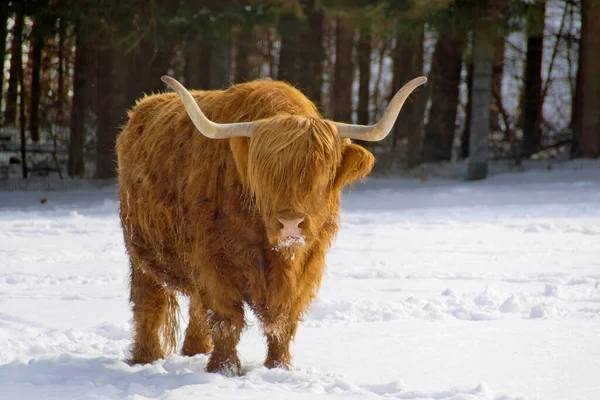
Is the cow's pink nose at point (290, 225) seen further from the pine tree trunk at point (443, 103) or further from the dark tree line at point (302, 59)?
the pine tree trunk at point (443, 103)

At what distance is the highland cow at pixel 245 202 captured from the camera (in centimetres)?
393

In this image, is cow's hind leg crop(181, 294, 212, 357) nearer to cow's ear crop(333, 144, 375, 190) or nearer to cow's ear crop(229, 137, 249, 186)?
cow's ear crop(229, 137, 249, 186)

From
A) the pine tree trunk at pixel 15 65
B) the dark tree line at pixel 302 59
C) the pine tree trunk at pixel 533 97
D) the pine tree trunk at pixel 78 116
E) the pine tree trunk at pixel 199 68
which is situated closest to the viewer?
the dark tree line at pixel 302 59

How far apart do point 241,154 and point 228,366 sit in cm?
106

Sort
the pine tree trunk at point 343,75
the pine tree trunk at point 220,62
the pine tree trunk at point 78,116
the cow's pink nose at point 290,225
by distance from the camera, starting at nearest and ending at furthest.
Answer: the cow's pink nose at point 290,225 → the pine tree trunk at point 220,62 → the pine tree trunk at point 78,116 → the pine tree trunk at point 343,75

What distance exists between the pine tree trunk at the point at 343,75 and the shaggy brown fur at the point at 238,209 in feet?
42.8

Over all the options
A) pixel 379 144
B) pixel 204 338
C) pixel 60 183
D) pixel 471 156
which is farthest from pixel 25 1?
pixel 204 338

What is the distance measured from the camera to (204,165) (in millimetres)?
4297

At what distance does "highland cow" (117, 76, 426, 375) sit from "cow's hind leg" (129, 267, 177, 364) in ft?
0.06

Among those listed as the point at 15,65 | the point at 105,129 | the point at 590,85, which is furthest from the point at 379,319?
the point at 15,65

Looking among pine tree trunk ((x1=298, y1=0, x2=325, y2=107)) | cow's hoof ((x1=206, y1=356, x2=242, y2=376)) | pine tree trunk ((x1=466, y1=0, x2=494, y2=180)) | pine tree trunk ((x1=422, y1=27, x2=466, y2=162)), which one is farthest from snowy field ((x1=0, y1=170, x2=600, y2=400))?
pine tree trunk ((x1=422, y1=27, x2=466, y2=162))

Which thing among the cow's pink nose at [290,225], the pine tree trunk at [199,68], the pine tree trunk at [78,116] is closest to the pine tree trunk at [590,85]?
the pine tree trunk at [199,68]

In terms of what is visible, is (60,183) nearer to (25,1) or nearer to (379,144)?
(25,1)

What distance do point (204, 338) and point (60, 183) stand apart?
1223cm
